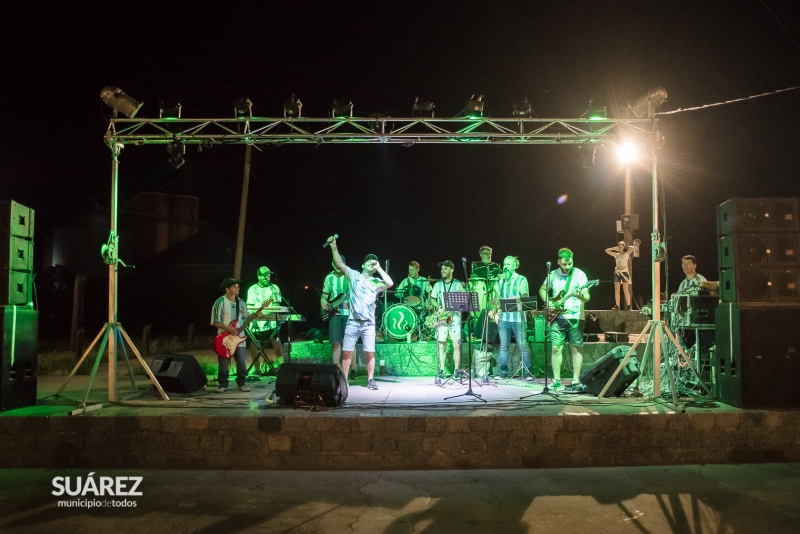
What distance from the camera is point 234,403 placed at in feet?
25.5

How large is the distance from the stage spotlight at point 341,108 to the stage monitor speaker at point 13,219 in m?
4.34


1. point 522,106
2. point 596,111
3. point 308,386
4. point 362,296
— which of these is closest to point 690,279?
point 596,111

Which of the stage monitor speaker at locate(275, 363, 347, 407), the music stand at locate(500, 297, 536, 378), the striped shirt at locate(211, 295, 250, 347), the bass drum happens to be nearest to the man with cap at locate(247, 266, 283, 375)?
the striped shirt at locate(211, 295, 250, 347)

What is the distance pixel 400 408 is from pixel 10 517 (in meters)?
4.10

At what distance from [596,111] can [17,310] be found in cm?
819

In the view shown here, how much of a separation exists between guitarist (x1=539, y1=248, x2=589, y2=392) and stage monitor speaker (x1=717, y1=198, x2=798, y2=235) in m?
2.29

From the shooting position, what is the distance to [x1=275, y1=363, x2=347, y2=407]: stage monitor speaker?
7.32 metres

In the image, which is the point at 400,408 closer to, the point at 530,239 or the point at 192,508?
the point at 192,508

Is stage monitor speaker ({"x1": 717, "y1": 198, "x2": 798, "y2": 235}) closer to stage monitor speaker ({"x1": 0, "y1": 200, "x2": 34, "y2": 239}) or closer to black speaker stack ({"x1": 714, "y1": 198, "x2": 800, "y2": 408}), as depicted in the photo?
black speaker stack ({"x1": 714, "y1": 198, "x2": 800, "y2": 408})

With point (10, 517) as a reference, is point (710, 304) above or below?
above

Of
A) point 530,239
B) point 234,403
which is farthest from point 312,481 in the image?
point 530,239

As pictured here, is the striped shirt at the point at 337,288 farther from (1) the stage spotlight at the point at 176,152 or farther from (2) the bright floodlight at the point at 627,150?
(2) the bright floodlight at the point at 627,150

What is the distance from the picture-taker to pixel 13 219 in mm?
7566

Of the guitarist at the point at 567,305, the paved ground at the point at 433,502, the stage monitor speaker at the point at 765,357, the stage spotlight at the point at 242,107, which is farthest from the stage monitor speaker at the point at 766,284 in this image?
the stage spotlight at the point at 242,107
